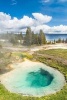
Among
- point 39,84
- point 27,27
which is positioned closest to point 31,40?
point 27,27

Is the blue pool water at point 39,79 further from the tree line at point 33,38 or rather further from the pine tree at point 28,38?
the tree line at point 33,38

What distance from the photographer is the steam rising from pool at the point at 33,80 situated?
32.7m

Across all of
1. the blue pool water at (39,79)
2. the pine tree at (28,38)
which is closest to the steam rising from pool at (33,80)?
the blue pool water at (39,79)

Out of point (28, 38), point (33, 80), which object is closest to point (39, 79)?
point (33, 80)

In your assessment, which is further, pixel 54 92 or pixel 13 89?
pixel 13 89

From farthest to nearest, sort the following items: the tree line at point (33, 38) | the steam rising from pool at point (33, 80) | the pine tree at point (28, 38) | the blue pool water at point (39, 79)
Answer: the tree line at point (33, 38)
the pine tree at point (28, 38)
the blue pool water at point (39, 79)
the steam rising from pool at point (33, 80)

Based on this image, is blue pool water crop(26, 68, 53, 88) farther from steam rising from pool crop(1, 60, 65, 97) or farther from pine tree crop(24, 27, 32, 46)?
pine tree crop(24, 27, 32, 46)

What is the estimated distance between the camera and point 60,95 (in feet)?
96.8

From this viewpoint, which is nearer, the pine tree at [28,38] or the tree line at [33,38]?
the pine tree at [28,38]

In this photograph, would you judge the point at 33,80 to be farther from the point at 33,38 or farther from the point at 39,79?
the point at 33,38

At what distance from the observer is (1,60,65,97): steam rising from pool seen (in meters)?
32.7

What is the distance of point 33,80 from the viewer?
3912 cm

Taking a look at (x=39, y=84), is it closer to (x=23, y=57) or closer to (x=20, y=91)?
(x=20, y=91)

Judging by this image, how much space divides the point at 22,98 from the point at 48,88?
7273mm
